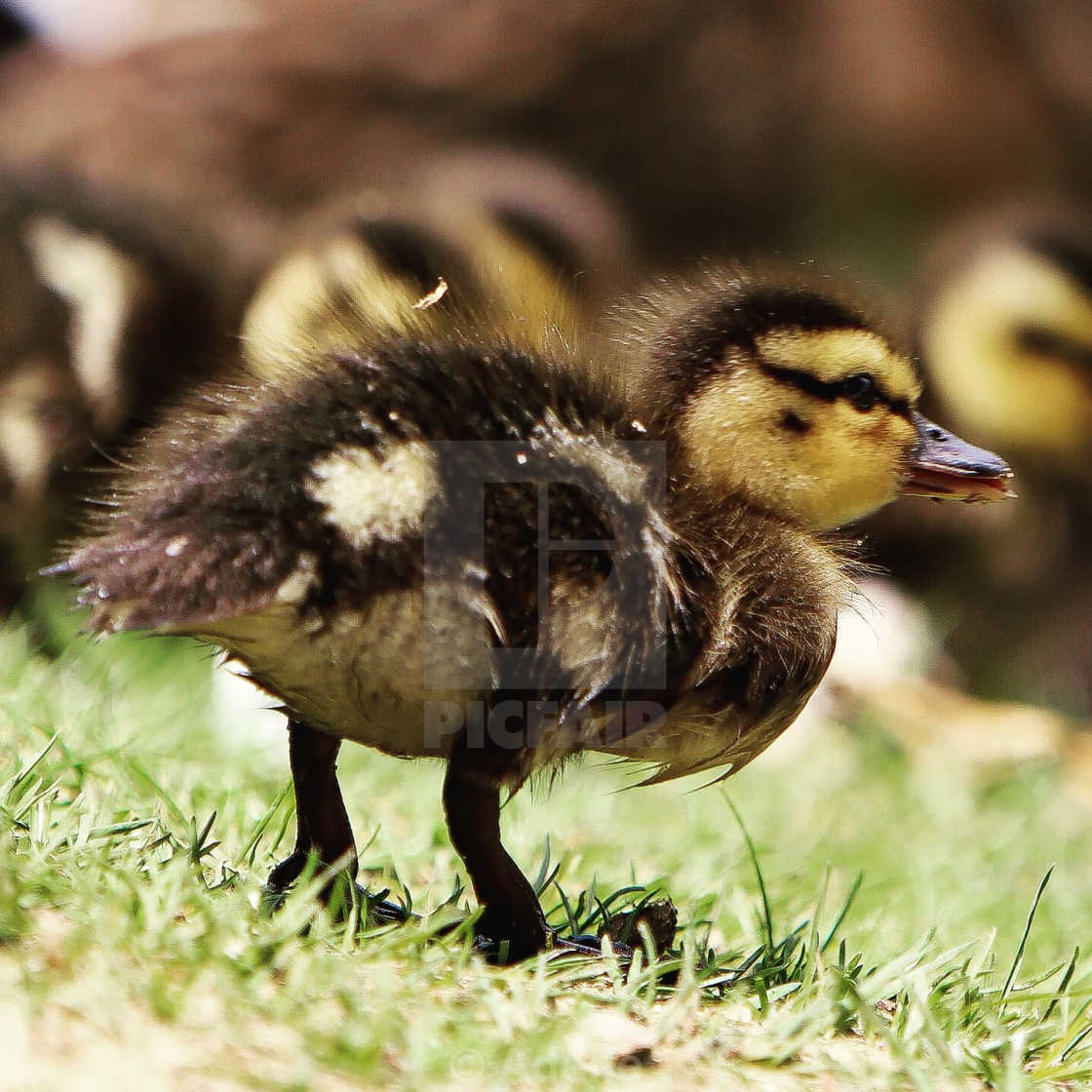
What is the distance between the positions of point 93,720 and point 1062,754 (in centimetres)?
237

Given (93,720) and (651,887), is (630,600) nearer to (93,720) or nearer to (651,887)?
(651,887)

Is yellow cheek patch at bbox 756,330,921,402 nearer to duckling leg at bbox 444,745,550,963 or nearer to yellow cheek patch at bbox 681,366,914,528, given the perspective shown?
yellow cheek patch at bbox 681,366,914,528

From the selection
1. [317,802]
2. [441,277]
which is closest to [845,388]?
[441,277]

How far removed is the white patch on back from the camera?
57.7 inches

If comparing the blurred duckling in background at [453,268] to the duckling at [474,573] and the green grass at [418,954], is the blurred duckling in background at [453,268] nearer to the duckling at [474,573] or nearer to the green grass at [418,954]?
the duckling at [474,573]

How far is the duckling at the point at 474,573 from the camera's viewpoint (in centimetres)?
147

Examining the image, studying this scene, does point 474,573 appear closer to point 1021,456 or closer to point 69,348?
point 69,348

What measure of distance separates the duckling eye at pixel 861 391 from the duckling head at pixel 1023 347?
2838 millimetres

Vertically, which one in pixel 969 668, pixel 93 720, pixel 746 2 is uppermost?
pixel 746 2

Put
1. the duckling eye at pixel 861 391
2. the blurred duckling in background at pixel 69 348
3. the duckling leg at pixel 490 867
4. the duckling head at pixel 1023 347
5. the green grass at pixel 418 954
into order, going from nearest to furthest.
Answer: the green grass at pixel 418 954, the duckling leg at pixel 490 867, the duckling eye at pixel 861 391, the blurred duckling in background at pixel 69 348, the duckling head at pixel 1023 347

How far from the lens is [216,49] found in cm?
655

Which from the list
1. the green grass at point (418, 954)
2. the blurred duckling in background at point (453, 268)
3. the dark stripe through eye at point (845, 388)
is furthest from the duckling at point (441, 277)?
the green grass at point (418, 954)

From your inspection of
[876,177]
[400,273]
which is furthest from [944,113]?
[400,273]

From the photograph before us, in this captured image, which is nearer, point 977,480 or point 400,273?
point 977,480
